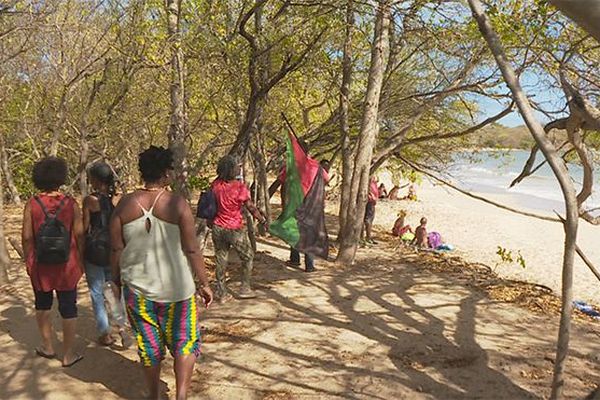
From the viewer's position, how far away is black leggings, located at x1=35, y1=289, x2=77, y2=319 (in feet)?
12.5

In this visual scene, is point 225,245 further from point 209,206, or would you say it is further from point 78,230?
point 78,230

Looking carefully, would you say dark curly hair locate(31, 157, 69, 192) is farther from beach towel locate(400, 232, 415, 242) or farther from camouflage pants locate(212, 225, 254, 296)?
beach towel locate(400, 232, 415, 242)

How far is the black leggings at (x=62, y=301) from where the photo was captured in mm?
3812

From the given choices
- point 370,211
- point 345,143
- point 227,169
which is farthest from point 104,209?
point 370,211

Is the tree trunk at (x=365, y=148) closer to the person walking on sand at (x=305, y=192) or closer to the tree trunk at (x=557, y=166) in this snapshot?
the person walking on sand at (x=305, y=192)

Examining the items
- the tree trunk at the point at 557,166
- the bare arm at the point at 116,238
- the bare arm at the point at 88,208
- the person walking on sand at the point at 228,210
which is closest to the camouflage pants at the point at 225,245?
the person walking on sand at the point at 228,210

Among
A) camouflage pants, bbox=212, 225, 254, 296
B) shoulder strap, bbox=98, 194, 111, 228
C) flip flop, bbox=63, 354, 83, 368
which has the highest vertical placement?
shoulder strap, bbox=98, 194, 111, 228

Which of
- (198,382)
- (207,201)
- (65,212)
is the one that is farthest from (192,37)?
(198,382)

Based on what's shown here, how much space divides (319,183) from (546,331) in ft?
10.6

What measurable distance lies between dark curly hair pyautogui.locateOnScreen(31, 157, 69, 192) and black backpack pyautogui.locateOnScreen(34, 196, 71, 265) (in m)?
0.12

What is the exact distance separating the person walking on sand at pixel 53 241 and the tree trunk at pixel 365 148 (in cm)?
480

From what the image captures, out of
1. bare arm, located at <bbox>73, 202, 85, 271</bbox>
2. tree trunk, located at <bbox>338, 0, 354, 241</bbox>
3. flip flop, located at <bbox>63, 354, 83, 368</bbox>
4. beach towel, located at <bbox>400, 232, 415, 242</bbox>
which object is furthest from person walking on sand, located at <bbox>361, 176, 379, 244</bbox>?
bare arm, located at <bbox>73, 202, 85, 271</bbox>

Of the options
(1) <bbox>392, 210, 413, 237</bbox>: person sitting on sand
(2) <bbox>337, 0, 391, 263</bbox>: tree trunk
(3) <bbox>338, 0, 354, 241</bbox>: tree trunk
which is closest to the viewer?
(2) <bbox>337, 0, 391, 263</bbox>: tree trunk

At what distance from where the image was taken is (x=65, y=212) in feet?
12.3
